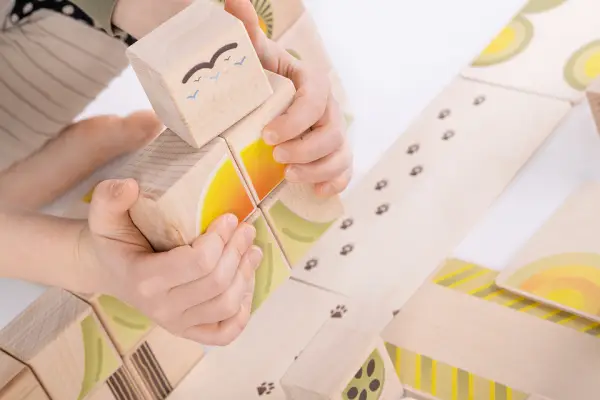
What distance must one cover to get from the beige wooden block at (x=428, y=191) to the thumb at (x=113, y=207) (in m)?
0.28

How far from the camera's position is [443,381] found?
2.31ft

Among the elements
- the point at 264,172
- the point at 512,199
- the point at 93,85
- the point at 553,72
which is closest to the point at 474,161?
the point at 512,199

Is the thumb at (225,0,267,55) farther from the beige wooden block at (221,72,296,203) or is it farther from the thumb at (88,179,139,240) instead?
the thumb at (88,179,139,240)

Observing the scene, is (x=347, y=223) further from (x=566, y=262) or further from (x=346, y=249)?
(x=566, y=262)

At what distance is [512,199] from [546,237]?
85 mm

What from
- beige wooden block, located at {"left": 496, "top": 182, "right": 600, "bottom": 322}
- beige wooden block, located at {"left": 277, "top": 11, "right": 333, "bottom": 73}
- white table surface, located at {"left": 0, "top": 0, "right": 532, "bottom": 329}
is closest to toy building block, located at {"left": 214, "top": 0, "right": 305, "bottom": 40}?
beige wooden block, located at {"left": 277, "top": 11, "right": 333, "bottom": 73}

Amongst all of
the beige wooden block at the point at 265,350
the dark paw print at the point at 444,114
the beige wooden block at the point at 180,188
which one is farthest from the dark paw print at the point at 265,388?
the dark paw print at the point at 444,114

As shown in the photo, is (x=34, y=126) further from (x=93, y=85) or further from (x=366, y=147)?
(x=366, y=147)

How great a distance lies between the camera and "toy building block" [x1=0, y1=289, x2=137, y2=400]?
2.36 ft

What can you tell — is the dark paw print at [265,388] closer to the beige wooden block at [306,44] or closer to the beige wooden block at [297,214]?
the beige wooden block at [297,214]

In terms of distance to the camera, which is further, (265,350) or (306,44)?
(306,44)

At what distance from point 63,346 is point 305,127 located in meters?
0.32

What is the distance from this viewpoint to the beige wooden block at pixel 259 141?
640 mm

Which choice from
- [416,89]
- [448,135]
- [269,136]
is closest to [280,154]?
[269,136]
